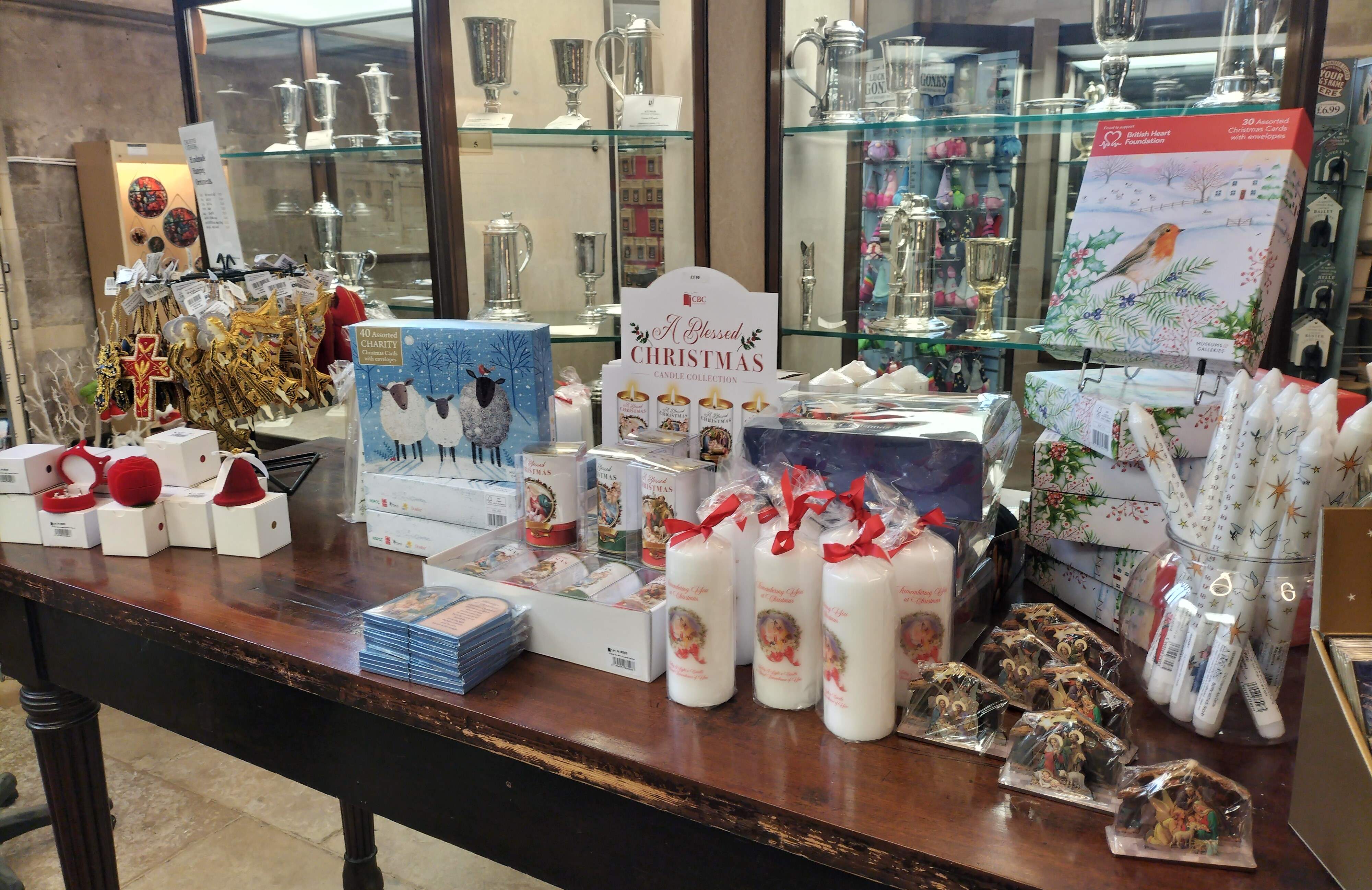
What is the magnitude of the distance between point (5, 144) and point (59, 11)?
2.13 feet

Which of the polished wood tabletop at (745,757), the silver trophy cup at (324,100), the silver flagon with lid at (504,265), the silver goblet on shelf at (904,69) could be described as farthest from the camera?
the silver trophy cup at (324,100)

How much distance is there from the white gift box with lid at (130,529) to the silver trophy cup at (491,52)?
1.09 metres

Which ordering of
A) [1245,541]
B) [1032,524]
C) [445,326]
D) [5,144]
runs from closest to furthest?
1. [1245,541]
2. [1032,524]
3. [445,326]
4. [5,144]

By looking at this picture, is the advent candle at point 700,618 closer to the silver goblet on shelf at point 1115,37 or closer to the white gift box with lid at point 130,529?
the white gift box with lid at point 130,529

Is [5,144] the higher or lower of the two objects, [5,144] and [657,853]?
the higher

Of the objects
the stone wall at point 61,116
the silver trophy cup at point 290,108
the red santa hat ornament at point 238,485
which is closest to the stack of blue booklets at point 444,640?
the red santa hat ornament at point 238,485

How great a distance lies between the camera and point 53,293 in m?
4.30

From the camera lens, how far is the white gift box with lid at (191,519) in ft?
4.37

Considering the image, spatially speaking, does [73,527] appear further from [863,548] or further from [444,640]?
[863,548]

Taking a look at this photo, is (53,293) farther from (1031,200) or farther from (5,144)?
(1031,200)

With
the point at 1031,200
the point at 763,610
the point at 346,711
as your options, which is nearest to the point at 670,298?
the point at 763,610

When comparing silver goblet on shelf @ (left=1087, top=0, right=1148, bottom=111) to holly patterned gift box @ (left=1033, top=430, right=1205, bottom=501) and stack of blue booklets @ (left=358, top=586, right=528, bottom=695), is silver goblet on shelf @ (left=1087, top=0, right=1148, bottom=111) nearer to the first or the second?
holly patterned gift box @ (left=1033, top=430, right=1205, bottom=501)

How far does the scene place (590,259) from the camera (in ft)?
7.21

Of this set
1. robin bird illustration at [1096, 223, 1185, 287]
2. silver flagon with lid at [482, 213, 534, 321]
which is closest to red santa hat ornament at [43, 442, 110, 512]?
silver flagon with lid at [482, 213, 534, 321]
